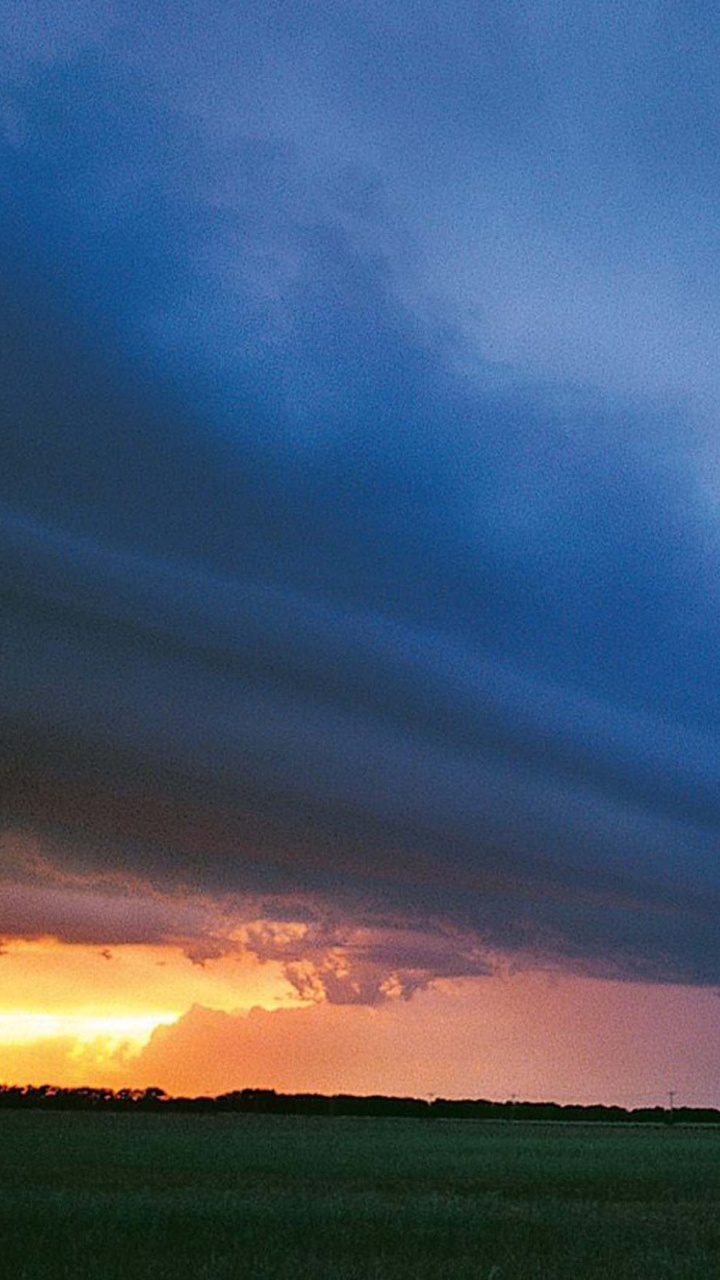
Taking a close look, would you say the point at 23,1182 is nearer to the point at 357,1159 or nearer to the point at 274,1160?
the point at 274,1160

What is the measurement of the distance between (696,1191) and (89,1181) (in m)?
17.6

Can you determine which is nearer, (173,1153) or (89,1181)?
(89,1181)

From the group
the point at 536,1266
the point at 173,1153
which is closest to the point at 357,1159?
the point at 173,1153

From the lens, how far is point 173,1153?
55.0 meters

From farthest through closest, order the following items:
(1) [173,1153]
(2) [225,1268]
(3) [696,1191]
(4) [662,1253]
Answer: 1. (1) [173,1153]
2. (3) [696,1191]
3. (4) [662,1253]
4. (2) [225,1268]

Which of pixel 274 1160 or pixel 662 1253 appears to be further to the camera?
pixel 274 1160

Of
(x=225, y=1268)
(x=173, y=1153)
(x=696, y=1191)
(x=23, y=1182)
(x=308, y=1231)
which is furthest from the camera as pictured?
(x=173, y=1153)

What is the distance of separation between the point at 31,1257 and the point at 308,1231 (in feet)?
20.7

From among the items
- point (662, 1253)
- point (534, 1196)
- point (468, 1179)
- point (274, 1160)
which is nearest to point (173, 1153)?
point (274, 1160)

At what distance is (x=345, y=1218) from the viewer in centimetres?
2831

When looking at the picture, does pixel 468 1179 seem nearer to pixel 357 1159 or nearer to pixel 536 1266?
pixel 357 1159

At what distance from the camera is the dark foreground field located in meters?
21.4

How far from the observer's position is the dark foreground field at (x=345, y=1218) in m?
21.4

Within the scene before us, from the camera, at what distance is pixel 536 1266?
2158cm
